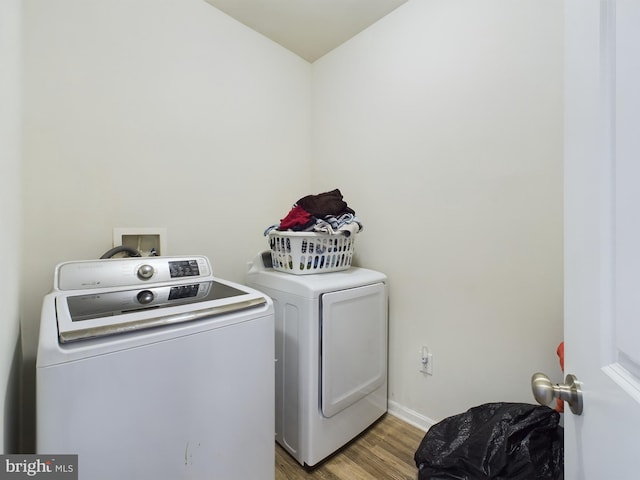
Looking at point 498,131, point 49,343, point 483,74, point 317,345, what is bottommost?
point 317,345

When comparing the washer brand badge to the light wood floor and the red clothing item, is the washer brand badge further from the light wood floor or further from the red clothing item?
the red clothing item

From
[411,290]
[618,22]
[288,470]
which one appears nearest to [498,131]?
[411,290]

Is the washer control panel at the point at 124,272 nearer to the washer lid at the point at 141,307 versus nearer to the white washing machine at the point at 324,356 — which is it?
the washer lid at the point at 141,307

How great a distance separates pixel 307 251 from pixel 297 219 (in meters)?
0.19

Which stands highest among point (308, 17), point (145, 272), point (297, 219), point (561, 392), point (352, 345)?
point (308, 17)

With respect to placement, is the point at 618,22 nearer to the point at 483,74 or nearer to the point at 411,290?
the point at 483,74

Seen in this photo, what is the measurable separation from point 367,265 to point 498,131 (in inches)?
40.7

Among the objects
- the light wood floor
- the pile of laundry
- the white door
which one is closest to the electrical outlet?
the light wood floor

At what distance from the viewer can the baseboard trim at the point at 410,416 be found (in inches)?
63.4

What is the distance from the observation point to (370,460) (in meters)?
1.42

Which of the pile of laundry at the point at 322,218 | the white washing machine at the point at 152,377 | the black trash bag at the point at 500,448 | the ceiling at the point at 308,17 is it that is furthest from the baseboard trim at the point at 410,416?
the ceiling at the point at 308,17

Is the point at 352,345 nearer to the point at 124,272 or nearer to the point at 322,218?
the point at 322,218

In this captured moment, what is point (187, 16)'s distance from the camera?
→ 1.61 m

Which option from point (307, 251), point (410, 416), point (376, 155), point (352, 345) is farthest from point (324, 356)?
point (376, 155)
